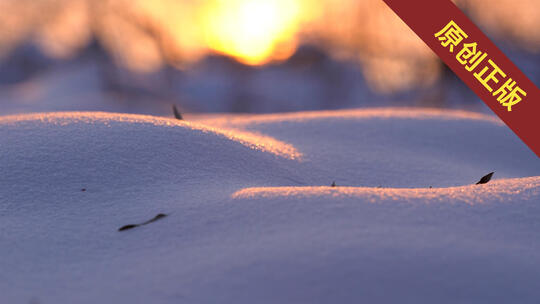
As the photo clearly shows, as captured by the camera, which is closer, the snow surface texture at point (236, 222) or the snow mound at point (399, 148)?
the snow surface texture at point (236, 222)

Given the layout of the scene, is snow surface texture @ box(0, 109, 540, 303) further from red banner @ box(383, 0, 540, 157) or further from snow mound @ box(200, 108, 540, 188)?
red banner @ box(383, 0, 540, 157)

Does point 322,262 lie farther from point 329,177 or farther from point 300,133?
point 300,133

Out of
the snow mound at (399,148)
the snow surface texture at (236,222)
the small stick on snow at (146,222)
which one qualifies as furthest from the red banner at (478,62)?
the small stick on snow at (146,222)

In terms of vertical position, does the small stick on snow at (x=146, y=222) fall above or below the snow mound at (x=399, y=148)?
below

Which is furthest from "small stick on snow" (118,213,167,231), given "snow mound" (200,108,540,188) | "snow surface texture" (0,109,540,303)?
"snow mound" (200,108,540,188)

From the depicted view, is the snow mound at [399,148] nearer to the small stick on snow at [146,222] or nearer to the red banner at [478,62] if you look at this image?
the red banner at [478,62]

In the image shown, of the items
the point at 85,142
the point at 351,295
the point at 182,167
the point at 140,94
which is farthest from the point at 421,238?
the point at 140,94
